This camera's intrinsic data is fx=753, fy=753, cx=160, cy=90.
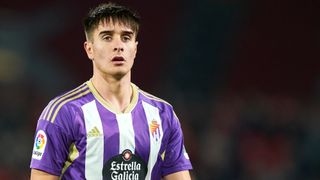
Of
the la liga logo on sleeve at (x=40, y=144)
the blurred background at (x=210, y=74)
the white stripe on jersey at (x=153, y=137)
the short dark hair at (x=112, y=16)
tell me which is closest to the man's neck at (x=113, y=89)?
the white stripe on jersey at (x=153, y=137)

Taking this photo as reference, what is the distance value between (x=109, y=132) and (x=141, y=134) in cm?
14

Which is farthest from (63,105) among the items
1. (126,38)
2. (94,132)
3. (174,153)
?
(174,153)

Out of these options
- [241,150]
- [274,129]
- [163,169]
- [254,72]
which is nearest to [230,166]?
[241,150]

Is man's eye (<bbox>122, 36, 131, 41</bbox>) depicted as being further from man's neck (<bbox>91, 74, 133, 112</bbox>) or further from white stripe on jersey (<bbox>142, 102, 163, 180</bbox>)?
white stripe on jersey (<bbox>142, 102, 163, 180</bbox>)

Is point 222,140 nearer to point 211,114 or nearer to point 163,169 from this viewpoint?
point 211,114

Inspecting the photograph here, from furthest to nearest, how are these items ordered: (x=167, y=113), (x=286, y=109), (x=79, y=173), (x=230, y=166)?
1. (x=286, y=109)
2. (x=230, y=166)
3. (x=167, y=113)
4. (x=79, y=173)

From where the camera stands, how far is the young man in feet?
9.70

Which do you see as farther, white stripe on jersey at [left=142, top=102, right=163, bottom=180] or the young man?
white stripe on jersey at [left=142, top=102, right=163, bottom=180]

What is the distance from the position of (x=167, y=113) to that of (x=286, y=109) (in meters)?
4.60

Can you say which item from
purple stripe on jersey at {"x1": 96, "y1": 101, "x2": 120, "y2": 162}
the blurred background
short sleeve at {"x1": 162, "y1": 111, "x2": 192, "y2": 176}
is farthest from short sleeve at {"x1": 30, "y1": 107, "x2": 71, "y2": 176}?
the blurred background

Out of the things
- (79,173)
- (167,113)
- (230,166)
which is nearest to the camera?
(79,173)

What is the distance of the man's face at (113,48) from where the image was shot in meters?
3.03

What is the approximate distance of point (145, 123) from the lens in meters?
3.12

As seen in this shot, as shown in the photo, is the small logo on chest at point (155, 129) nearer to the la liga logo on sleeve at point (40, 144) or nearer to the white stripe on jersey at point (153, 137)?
the white stripe on jersey at point (153, 137)
